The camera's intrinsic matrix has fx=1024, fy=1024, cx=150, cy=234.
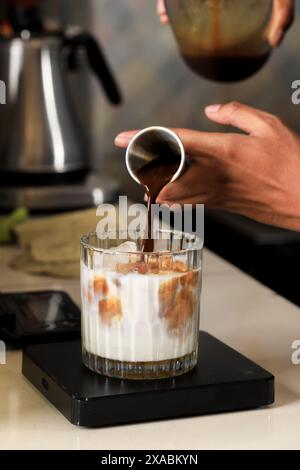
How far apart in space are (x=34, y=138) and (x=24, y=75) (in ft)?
0.53

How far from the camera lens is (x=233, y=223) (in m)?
2.66

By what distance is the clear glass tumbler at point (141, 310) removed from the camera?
1144 mm

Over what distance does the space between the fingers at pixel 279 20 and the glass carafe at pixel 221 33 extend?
0.04 ft

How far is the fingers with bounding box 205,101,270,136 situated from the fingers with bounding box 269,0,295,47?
341 millimetres

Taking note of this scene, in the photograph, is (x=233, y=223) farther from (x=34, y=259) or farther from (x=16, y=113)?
(x=34, y=259)

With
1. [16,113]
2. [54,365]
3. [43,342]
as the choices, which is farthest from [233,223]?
[54,365]

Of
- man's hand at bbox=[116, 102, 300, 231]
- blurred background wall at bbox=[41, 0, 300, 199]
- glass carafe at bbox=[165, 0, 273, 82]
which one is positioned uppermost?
glass carafe at bbox=[165, 0, 273, 82]

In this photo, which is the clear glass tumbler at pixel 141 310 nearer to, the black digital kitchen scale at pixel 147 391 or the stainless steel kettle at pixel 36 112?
the black digital kitchen scale at pixel 147 391

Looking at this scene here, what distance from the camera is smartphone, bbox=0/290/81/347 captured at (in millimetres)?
1375

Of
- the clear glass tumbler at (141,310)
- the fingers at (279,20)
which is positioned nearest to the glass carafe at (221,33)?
the fingers at (279,20)

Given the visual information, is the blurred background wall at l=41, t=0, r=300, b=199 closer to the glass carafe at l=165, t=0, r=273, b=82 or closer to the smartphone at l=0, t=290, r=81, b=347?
the glass carafe at l=165, t=0, r=273, b=82

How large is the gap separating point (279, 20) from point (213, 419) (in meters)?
0.78

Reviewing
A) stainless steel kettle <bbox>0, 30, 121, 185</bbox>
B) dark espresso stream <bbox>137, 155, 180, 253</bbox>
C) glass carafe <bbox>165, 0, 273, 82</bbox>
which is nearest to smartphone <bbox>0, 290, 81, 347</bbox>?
dark espresso stream <bbox>137, 155, 180, 253</bbox>
